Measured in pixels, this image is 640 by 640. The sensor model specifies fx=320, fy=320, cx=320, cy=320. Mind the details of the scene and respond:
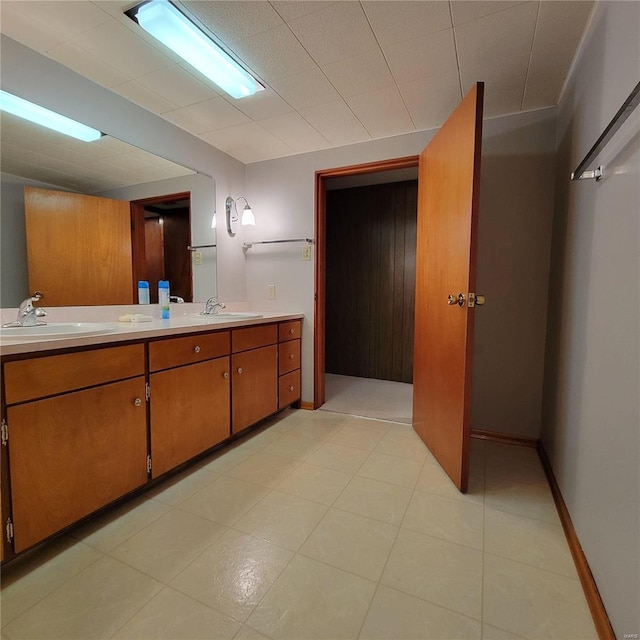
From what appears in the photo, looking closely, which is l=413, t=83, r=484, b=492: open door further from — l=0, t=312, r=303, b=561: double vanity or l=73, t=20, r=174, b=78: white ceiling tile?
l=73, t=20, r=174, b=78: white ceiling tile

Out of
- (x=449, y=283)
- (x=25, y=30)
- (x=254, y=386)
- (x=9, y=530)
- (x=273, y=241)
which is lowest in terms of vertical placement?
(x=9, y=530)

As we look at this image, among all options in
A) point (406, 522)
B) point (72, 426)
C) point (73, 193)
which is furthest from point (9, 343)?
point (406, 522)

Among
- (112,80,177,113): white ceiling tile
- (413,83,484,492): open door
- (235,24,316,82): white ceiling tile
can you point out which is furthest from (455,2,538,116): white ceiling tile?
(112,80,177,113): white ceiling tile

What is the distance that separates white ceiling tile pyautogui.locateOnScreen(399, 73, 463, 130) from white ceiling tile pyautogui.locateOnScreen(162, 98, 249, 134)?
1.02m

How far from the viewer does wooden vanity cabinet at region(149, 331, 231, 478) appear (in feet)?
4.90

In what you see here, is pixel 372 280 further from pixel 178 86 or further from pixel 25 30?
pixel 25 30

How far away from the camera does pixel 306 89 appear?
1.78 m

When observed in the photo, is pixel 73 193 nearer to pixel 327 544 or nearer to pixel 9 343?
pixel 9 343

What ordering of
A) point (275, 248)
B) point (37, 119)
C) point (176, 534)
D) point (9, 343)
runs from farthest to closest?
point (275, 248)
point (37, 119)
point (176, 534)
point (9, 343)

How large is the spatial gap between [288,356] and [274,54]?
1857mm

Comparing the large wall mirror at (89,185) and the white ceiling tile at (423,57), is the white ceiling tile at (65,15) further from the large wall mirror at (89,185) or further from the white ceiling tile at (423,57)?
the white ceiling tile at (423,57)

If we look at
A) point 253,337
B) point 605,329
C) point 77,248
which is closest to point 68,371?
point 77,248

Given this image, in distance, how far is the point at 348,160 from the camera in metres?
2.50

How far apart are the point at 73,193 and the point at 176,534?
1.72m
